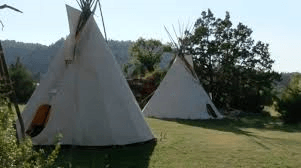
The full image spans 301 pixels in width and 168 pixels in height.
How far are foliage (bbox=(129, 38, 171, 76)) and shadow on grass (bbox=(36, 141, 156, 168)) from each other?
102ft

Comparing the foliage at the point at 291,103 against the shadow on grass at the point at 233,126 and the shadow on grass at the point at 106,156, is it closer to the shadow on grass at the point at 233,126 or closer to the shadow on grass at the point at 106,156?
the shadow on grass at the point at 233,126

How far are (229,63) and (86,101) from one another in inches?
749

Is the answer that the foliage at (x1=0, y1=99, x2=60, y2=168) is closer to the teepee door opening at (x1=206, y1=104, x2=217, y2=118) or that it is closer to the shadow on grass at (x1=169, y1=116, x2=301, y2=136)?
the shadow on grass at (x1=169, y1=116, x2=301, y2=136)

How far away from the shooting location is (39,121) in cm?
1029

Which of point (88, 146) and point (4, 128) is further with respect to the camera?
point (88, 146)

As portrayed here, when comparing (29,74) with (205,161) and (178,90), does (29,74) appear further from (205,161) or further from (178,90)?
(205,161)

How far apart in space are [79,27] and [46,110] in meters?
2.57

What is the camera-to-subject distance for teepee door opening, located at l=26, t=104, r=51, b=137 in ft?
31.4

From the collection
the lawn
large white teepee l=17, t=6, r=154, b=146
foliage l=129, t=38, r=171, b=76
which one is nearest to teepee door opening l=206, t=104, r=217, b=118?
the lawn

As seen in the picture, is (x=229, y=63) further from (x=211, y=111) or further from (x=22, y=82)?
(x=22, y=82)

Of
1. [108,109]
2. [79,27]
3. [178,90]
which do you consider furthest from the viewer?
[178,90]

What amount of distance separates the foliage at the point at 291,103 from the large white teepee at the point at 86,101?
12431mm

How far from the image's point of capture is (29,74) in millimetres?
24781

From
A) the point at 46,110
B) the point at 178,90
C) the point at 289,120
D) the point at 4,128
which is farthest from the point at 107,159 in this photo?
the point at 289,120
